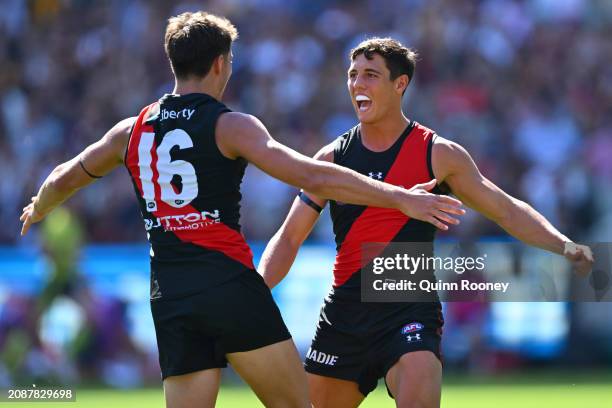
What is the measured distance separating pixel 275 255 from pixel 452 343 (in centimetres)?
707

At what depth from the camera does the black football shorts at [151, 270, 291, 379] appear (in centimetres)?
589

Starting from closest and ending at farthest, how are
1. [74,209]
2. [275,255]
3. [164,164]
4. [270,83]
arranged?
[164,164], [275,255], [74,209], [270,83]

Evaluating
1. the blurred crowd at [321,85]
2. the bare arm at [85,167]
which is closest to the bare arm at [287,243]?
the bare arm at [85,167]

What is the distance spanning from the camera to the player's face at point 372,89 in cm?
728

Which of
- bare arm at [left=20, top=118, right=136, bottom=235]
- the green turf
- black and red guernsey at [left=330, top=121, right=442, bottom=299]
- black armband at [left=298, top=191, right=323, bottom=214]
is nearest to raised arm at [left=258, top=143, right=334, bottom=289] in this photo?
black armband at [left=298, top=191, right=323, bottom=214]

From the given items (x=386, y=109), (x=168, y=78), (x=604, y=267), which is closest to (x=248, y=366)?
(x=386, y=109)

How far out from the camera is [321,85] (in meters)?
17.0

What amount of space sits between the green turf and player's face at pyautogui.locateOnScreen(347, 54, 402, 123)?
454 centimetres

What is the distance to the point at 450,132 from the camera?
53.2 feet

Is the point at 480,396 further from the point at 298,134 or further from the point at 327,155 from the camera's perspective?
the point at 298,134

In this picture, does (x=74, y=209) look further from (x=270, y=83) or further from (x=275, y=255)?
(x=275, y=255)

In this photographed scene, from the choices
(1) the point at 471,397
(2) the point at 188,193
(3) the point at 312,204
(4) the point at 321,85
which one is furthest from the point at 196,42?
(4) the point at 321,85

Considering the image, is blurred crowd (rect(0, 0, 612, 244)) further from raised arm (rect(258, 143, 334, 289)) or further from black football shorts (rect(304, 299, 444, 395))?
black football shorts (rect(304, 299, 444, 395))

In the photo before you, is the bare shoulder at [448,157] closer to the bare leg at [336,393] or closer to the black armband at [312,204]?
the black armband at [312,204]
